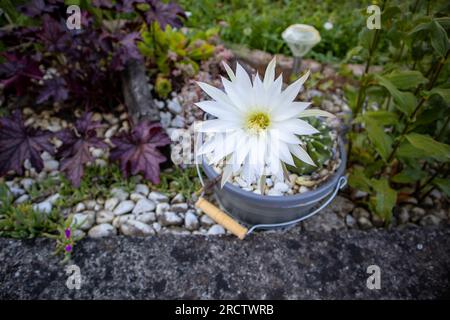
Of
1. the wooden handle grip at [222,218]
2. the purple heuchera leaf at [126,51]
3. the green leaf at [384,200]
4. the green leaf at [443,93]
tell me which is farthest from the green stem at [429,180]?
the purple heuchera leaf at [126,51]

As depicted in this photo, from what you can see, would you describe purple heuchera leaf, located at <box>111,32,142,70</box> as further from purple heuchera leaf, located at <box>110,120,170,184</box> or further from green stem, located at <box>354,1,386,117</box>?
green stem, located at <box>354,1,386,117</box>

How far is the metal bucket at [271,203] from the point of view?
5.04ft

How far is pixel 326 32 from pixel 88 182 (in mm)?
2041

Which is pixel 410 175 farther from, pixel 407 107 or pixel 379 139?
pixel 407 107

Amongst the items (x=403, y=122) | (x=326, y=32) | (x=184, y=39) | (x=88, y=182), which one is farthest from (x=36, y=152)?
(x=326, y=32)

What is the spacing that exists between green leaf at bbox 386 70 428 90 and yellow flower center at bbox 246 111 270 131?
2.45 ft

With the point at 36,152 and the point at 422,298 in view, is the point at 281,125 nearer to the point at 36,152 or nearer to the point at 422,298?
the point at 422,298

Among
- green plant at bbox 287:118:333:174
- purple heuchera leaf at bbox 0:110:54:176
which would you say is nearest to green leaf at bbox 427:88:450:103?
green plant at bbox 287:118:333:174

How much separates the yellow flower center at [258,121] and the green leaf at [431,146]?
0.74 metres

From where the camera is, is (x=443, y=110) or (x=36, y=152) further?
(x=36, y=152)

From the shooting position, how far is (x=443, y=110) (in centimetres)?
150

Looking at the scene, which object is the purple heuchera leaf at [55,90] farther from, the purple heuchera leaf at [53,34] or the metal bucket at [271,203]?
the metal bucket at [271,203]

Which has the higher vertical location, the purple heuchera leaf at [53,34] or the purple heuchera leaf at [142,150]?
the purple heuchera leaf at [53,34]

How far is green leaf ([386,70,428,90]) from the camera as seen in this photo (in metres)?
1.51
